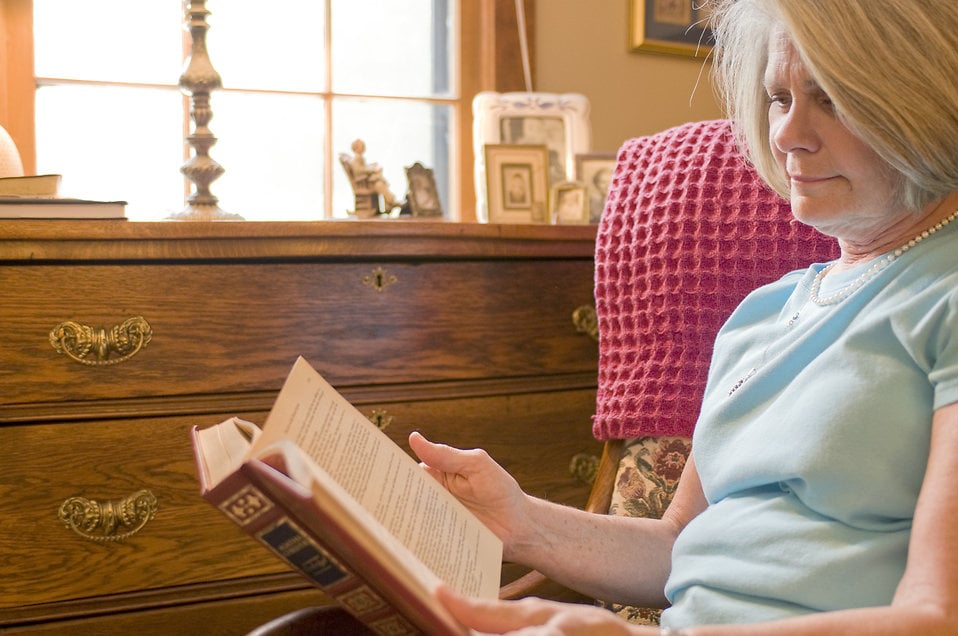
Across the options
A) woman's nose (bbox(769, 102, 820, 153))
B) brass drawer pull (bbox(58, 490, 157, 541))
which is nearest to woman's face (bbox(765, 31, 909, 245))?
woman's nose (bbox(769, 102, 820, 153))

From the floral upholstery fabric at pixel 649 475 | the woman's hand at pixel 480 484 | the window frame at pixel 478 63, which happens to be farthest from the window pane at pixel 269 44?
the woman's hand at pixel 480 484

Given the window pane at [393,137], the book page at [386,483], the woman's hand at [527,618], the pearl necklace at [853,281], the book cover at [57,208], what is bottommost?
the woman's hand at [527,618]

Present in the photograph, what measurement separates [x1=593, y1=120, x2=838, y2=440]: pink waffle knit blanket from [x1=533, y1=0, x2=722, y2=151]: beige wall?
0.96 m

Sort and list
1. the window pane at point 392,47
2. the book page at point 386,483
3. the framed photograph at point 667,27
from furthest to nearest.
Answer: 1. the framed photograph at point 667,27
2. the window pane at point 392,47
3. the book page at point 386,483

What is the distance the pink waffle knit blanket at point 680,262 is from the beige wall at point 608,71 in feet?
3.15

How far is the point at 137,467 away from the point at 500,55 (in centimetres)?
129

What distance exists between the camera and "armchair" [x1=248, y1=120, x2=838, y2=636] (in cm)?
137

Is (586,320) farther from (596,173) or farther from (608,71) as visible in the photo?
(608,71)

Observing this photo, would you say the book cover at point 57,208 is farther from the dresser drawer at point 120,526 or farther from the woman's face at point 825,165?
the woman's face at point 825,165

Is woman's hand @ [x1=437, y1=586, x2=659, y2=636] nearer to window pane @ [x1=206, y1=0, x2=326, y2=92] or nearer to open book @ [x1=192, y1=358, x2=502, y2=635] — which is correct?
open book @ [x1=192, y1=358, x2=502, y2=635]

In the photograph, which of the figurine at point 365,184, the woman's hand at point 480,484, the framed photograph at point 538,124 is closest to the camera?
the woman's hand at point 480,484

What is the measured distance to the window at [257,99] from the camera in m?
2.15

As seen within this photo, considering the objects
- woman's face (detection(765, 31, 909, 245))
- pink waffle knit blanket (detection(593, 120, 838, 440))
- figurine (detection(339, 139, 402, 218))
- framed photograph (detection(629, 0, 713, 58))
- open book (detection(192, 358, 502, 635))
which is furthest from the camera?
framed photograph (detection(629, 0, 713, 58))

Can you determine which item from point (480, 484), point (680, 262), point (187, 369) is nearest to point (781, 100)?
point (680, 262)
